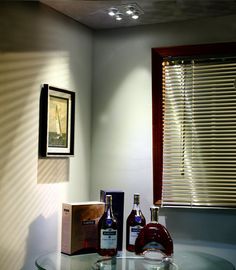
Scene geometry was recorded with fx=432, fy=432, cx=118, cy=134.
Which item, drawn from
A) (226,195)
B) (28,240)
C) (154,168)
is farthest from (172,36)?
(28,240)

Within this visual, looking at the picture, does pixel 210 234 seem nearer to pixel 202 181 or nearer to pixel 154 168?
pixel 202 181

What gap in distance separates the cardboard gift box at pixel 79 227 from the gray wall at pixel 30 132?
149 mm

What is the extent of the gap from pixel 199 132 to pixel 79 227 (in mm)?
941

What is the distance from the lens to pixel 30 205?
7.69ft

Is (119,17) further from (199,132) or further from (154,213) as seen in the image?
(154,213)

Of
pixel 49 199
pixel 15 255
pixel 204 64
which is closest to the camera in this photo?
pixel 15 255

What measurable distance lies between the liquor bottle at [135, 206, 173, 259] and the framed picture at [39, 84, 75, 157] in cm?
68

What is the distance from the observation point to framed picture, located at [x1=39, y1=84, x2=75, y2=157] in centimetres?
244

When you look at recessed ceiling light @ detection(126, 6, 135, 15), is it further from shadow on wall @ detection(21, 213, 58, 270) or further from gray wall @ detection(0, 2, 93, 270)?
shadow on wall @ detection(21, 213, 58, 270)

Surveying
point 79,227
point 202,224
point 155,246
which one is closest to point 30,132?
point 79,227

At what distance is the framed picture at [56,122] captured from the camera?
8.00 ft

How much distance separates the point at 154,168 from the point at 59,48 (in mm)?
962

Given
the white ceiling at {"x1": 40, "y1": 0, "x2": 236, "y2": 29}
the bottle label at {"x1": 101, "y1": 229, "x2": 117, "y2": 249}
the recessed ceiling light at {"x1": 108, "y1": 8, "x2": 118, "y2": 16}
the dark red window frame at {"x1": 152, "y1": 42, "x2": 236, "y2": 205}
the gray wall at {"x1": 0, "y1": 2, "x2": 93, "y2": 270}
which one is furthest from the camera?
the dark red window frame at {"x1": 152, "y1": 42, "x2": 236, "y2": 205}

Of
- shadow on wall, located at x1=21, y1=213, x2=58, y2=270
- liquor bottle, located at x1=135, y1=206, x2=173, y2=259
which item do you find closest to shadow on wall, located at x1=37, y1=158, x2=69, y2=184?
shadow on wall, located at x1=21, y1=213, x2=58, y2=270
